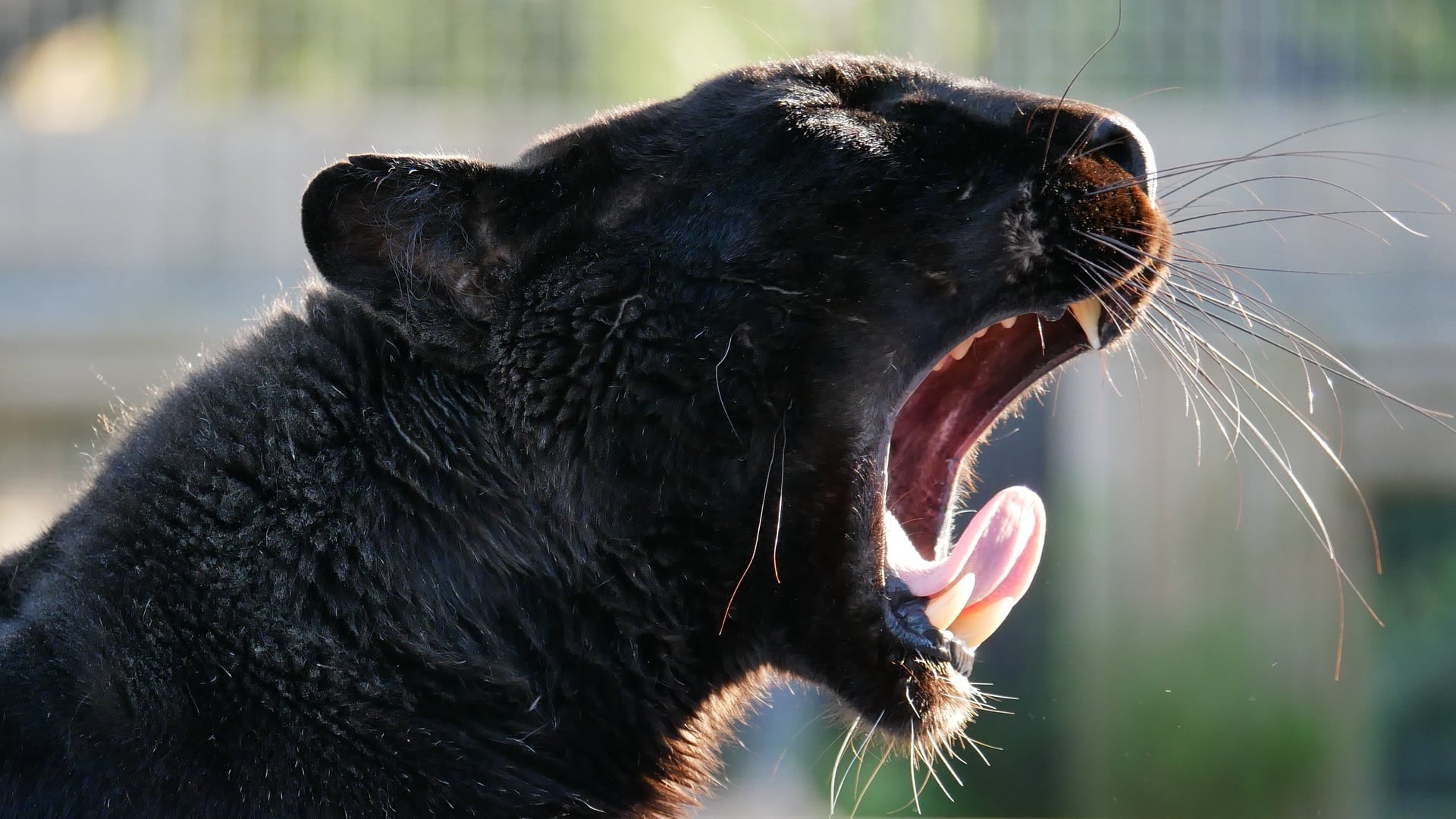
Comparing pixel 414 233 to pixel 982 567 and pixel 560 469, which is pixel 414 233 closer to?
pixel 560 469

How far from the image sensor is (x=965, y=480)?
3.12 meters

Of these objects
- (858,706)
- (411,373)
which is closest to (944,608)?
(858,706)

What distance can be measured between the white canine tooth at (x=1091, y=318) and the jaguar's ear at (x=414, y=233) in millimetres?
1076

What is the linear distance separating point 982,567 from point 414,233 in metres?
1.25

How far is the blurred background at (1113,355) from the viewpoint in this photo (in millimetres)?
8969

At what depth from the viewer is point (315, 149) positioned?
1051 centimetres

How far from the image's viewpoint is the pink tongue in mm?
2592

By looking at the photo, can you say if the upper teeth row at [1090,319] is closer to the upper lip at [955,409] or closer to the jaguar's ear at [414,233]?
the upper lip at [955,409]

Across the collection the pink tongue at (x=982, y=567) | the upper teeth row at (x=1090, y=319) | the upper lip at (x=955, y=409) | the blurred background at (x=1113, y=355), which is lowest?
the blurred background at (x=1113, y=355)

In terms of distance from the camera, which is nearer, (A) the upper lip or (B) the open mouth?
(B) the open mouth

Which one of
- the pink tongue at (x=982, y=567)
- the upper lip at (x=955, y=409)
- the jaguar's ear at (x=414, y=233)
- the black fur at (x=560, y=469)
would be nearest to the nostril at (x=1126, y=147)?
the black fur at (x=560, y=469)

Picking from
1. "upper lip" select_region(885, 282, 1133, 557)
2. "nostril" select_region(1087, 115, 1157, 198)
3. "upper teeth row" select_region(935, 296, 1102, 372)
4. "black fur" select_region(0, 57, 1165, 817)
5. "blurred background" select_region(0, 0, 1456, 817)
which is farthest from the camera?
"blurred background" select_region(0, 0, 1456, 817)

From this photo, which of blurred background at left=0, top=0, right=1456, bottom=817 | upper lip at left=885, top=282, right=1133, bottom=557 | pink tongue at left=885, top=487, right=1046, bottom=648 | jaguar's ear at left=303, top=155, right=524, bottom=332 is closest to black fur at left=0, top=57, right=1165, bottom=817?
jaguar's ear at left=303, top=155, right=524, bottom=332

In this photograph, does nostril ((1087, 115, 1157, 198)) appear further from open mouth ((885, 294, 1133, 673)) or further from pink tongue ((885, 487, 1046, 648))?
pink tongue ((885, 487, 1046, 648))
